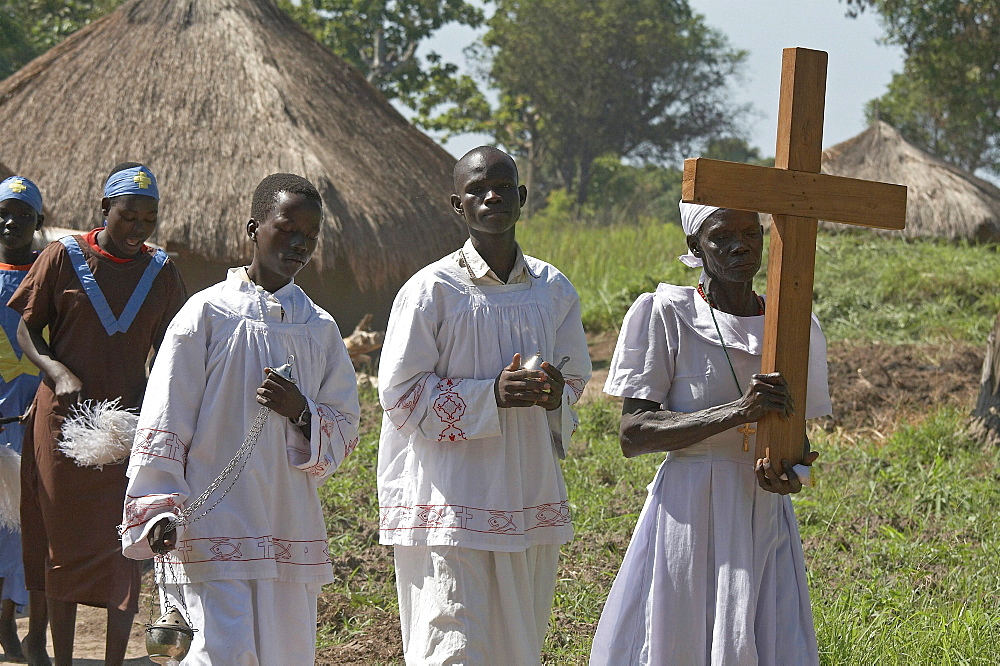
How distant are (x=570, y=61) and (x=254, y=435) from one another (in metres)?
28.8

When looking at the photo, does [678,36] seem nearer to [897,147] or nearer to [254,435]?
[897,147]

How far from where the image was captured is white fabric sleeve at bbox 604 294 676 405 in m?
3.31

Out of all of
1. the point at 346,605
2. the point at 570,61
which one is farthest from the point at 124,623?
the point at 570,61

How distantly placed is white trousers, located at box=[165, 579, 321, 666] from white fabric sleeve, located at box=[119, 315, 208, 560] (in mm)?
194

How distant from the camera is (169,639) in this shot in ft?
10.3

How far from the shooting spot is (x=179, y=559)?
3.27 meters

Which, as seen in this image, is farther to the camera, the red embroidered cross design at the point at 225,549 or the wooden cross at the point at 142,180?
the wooden cross at the point at 142,180

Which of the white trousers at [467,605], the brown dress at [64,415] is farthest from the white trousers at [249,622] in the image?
the brown dress at [64,415]

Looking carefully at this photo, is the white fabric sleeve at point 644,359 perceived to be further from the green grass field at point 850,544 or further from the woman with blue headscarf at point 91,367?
the woman with blue headscarf at point 91,367

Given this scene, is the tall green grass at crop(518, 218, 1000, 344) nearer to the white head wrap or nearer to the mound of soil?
the mound of soil

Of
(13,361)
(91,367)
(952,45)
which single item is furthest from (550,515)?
(952,45)

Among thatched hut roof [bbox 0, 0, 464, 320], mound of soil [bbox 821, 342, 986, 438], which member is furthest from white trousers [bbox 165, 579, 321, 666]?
thatched hut roof [bbox 0, 0, 464, 320]

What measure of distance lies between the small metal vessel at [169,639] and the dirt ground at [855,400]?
1.80m

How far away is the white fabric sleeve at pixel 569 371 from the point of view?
148 inches
